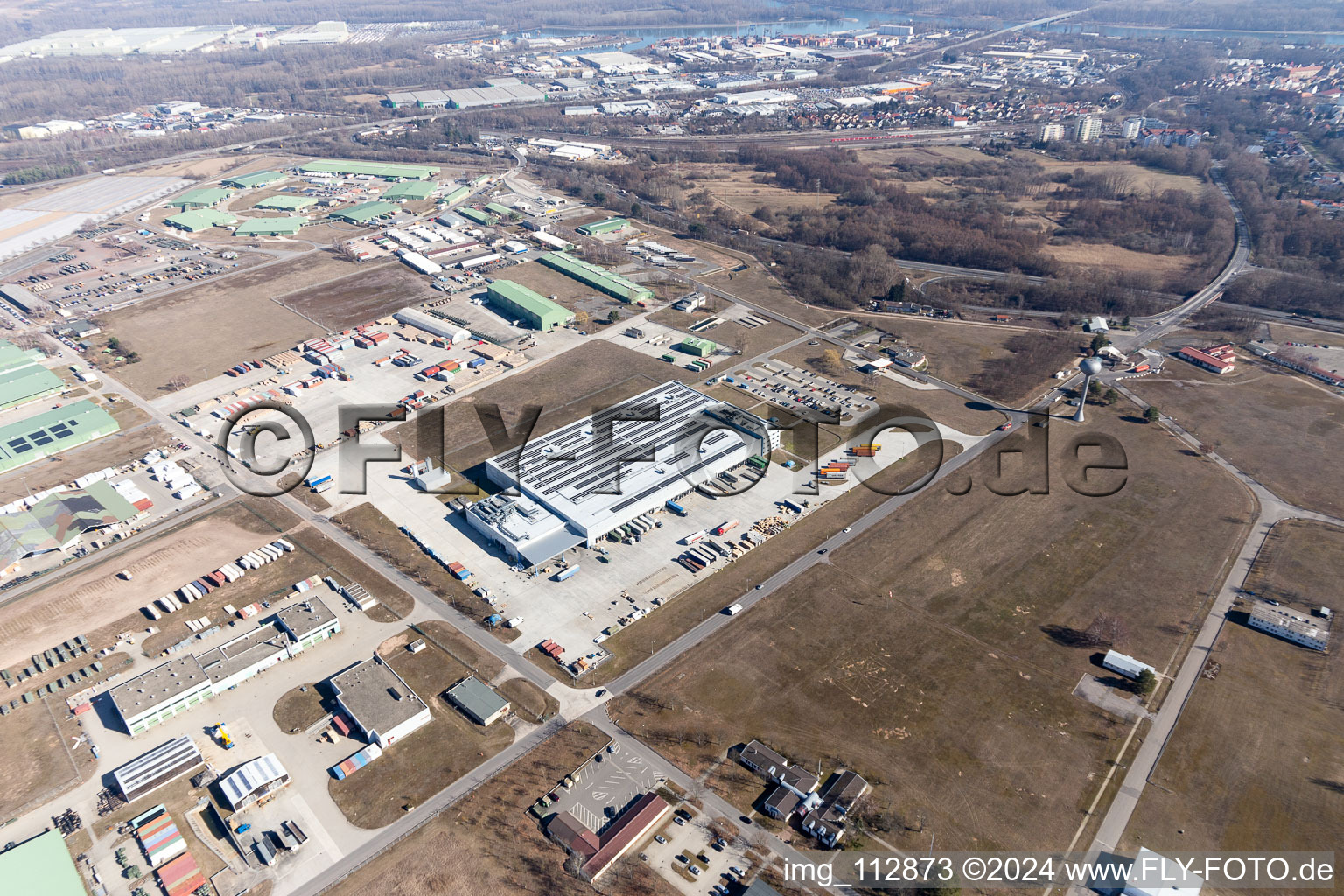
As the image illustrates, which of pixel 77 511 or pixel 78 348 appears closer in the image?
pixel 77 511

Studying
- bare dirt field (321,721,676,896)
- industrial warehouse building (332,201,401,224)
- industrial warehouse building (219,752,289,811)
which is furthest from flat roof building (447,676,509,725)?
industrial warehouse building (332,201,401,224)

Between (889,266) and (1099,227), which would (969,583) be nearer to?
(889,266)

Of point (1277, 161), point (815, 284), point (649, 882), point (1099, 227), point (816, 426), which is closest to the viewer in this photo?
point (649, 882)

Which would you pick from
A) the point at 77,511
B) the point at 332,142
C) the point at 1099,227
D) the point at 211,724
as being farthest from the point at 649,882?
the point at 332,142

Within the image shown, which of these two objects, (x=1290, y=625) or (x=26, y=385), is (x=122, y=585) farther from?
(x=1290, y=625)

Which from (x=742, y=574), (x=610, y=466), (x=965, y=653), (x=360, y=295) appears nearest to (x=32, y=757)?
(x=610, y=466)
